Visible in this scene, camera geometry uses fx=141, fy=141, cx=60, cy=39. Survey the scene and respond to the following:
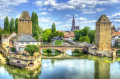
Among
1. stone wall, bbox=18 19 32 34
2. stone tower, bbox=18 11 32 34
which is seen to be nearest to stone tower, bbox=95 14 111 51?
stone wall, bbox=18 19 32 34

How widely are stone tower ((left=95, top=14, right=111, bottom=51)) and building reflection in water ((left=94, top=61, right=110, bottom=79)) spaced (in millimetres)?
13791

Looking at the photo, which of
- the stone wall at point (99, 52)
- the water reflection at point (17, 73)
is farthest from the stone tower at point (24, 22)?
the water reflection at point (17, 73)

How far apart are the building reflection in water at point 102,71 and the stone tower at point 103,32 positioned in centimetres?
1379

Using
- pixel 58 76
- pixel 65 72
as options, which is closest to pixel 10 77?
pixel 58 76

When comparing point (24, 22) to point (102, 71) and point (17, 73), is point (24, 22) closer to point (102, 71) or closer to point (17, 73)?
point (17, 73)

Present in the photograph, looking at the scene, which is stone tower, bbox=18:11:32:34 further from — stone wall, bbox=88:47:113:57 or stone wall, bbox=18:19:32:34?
stone wall, bbox=88:47:113:57

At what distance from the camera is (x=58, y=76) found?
28922 millimetres

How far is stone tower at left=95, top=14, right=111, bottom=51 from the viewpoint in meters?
51.9

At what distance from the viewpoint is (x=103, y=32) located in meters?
52.4

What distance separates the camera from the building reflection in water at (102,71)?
98.8ft

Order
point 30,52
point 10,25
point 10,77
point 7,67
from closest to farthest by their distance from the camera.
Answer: point 10,77 < point 7,67 < point 30,52 < point 10,25

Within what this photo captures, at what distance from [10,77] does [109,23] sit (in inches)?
1543

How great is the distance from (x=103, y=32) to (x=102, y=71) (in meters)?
21.9

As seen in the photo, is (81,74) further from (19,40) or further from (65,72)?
(19,40)
